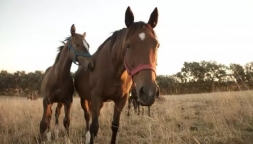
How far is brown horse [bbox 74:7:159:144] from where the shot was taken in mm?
2045

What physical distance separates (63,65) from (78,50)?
590 mm

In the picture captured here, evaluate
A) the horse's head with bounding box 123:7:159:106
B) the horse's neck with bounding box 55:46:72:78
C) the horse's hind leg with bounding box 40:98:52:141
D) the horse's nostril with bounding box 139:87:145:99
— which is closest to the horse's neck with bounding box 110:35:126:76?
the horse's head with bounding box 123:7:159:106

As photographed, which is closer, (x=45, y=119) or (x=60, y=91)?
(x=45, y=119)

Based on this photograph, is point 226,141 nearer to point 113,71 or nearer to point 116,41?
point 113,71

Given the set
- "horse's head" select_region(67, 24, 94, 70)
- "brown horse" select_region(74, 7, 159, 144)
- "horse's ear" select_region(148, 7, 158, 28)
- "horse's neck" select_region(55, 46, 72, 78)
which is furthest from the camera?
"horse's neck" select_region(55, 46, 72, 78)

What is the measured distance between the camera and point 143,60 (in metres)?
2.13

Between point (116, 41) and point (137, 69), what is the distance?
1.43m

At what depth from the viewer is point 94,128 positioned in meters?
3.39

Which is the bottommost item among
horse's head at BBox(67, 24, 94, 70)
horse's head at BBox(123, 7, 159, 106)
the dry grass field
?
the dry grass field

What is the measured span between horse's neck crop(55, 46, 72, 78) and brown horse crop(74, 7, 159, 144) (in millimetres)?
332

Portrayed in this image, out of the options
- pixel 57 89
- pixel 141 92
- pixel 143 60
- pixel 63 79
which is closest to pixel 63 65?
pixel 63 79

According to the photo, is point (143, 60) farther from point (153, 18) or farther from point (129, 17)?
point (153, 18)

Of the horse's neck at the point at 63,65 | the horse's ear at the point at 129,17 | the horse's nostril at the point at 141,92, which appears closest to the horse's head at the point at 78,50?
the horse's neck at the point at 63,65

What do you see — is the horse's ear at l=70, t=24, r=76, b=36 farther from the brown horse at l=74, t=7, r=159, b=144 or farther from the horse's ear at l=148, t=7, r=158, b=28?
the horse's ear at l=148, t=7, r=158, b=28
